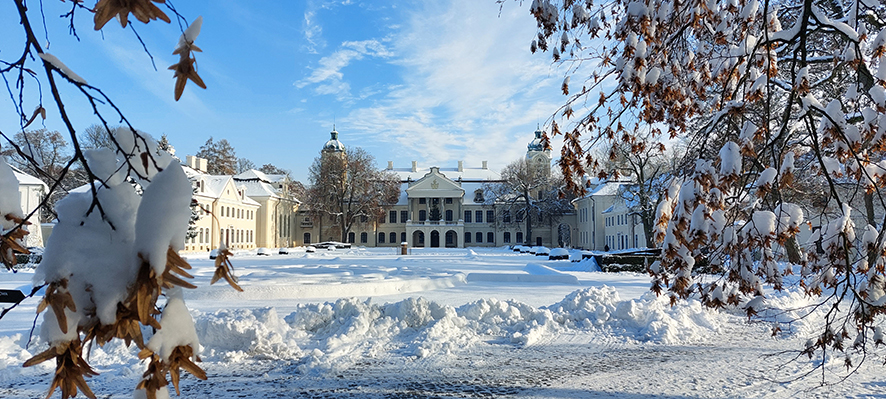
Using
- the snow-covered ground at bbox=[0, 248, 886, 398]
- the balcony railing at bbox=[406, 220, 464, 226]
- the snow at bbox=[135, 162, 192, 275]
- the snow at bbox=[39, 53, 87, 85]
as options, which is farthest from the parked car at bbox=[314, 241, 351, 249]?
the snow at bbox=[135, 162, 192, 275]

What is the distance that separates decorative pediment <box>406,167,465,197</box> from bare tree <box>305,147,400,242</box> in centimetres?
761

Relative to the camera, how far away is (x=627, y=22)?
434cm

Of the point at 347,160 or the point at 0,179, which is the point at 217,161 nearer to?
the point at 347,160

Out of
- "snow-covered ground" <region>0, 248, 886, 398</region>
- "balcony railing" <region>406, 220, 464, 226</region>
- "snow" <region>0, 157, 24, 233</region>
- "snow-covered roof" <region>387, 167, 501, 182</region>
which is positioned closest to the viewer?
"snow" <region>0, 157, 24, 233</region>

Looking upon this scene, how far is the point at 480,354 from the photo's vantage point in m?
8.58

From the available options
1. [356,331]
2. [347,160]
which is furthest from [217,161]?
[356,331]

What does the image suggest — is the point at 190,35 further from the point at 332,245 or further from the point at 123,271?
the point at 332,245

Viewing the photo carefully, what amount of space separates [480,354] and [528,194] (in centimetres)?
6088

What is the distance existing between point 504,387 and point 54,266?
619 cm

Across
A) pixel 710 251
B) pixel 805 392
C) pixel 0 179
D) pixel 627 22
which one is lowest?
pixel 805 392

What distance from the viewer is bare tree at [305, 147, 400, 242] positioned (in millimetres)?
62688

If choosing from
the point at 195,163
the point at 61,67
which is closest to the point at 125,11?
the point at 61,67

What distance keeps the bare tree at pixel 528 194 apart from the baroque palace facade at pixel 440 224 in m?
2.18

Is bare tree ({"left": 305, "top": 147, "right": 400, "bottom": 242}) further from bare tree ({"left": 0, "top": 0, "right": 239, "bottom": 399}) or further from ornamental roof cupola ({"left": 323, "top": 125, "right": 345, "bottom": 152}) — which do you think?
bare tree ({"left": 0, "top": 0, "right": 239, "bottom": 399})
